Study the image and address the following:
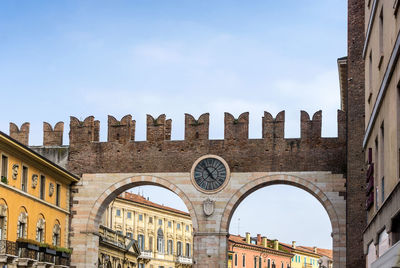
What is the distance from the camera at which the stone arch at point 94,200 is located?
33062mm

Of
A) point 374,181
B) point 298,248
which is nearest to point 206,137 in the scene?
point 374,181

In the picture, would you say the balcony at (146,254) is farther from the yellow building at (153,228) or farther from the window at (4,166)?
the window at (4,166)

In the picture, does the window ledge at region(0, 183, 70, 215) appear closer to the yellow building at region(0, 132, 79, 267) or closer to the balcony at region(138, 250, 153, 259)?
the yellow building at region(0, 132, 79, 267)

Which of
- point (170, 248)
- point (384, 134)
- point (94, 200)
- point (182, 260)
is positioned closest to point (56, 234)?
point (94, 200)

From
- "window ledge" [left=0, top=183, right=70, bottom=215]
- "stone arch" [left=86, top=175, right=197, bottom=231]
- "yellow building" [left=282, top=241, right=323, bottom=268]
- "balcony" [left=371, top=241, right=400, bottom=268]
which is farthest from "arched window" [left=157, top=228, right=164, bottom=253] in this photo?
"balcony" [left=371, top=241, right=400, bottom=268]

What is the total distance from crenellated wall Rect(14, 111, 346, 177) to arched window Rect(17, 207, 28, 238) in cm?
520

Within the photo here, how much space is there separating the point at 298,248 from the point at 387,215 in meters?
88.2

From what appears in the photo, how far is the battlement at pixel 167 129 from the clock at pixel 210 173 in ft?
3.40

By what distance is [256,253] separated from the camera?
86312 mm

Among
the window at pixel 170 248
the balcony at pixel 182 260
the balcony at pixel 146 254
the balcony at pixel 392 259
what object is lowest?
the balcony at pixel 392 259

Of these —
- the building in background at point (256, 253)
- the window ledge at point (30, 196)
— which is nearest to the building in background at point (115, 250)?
the window ledge at point (30, 196)

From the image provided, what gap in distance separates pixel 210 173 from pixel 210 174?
0.05 meters

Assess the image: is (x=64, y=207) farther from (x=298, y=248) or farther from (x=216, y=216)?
(x=298, y=248)

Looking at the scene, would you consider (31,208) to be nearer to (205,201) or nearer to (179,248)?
(205,201)
